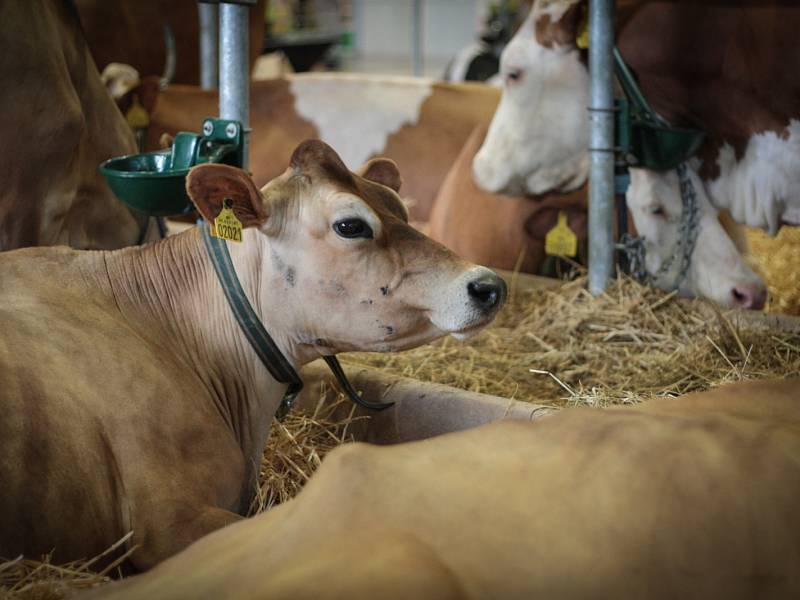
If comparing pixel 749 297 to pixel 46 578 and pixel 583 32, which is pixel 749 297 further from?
pixel 46 578

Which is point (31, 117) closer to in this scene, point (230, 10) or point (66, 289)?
point (230, 10)

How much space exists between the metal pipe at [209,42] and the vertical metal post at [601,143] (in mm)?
2662

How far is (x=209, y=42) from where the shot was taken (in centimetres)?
586

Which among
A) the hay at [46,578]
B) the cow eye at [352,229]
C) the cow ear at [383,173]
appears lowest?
the hay at [46,578]

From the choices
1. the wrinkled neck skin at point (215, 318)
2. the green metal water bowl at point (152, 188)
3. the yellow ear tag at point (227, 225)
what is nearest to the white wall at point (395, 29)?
the green metal water bowl at point (152, 188)

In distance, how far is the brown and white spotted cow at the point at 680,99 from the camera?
12.3 feet

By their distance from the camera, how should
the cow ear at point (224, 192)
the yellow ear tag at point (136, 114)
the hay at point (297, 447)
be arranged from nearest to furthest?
the cow ear at point (224, 192), the hay at point (297, 447), the yellow ear tag at point (136, 114)

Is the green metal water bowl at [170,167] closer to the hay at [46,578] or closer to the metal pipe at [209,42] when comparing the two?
the hay at [46,578]

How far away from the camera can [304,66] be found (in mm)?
12695

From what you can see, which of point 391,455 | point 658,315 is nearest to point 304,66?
point 658,315

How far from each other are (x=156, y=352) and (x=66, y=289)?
0.82 feet

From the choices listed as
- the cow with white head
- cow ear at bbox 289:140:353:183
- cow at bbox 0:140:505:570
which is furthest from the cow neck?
the cow with white head

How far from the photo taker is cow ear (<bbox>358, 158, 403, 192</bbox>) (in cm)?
267

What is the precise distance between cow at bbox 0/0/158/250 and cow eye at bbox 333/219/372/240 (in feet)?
4.23
